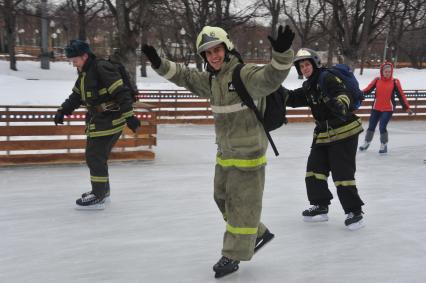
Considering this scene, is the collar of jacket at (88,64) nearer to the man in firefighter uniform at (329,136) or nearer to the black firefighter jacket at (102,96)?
the black firefighter jacket at (102,96)

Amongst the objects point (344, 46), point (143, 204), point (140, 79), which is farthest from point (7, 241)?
point (140, 79)

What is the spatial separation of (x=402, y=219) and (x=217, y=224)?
1873mm

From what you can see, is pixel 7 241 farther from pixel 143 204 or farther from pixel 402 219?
pixel 402 219

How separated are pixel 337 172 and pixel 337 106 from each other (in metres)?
0.73

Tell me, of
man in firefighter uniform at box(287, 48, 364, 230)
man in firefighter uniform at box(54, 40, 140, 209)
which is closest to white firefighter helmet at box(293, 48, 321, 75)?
man in firefighter uniform at box(287, 48, 364, 230)

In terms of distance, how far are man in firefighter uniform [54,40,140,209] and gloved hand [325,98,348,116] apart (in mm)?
1948

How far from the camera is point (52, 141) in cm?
704

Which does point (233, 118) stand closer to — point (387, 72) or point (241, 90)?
point (241, 90)

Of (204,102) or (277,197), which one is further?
(204,102)

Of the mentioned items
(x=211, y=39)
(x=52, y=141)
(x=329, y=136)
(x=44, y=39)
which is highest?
(x=44, y=39)

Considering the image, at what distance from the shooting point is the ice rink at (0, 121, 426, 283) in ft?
11.5

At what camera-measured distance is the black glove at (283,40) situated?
2.64 metres

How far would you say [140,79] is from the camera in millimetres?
31703

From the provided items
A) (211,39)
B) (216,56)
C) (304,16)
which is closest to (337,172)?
(216,56)
